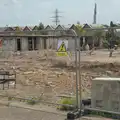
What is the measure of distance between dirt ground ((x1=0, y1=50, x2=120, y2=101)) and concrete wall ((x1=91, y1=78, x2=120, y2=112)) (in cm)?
371

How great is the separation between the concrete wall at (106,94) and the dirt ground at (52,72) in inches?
146

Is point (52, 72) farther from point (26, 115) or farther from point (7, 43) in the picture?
point (26, 115)

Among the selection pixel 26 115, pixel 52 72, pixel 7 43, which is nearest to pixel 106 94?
pixel 26 115

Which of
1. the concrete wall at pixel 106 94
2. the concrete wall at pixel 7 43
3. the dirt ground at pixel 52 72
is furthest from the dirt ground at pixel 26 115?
the concrete wall at pixel 7 43

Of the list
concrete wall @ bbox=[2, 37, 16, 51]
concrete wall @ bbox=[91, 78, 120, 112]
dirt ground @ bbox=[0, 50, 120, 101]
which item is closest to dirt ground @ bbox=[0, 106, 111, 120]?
concrete wall @ bbox=[91, 78, 120, 112]

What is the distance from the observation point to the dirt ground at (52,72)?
1408 centimetres

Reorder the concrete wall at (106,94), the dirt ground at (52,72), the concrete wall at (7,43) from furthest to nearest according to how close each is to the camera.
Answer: the concrete wall at (7,43)
the dirt ground at (52,72)
the concrete wall at (106,94)

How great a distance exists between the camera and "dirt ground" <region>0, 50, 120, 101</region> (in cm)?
1408

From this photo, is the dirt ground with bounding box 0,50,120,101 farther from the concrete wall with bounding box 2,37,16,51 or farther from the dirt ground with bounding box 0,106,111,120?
the dirt ground with bounding box 0,106,111,120

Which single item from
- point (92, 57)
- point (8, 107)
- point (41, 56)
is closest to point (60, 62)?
point (41, 56)

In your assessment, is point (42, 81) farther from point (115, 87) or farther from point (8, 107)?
point (115, 87)

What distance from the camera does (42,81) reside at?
17969 millimetres

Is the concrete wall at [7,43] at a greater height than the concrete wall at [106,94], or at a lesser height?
greater

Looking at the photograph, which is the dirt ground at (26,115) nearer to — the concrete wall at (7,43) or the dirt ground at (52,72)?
the dirt ground at (52,72)
